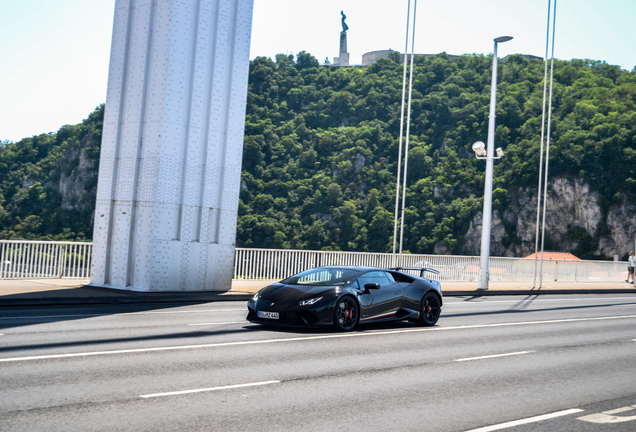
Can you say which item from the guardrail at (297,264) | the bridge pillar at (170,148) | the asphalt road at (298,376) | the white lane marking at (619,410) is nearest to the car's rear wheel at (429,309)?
the asphalt road at (298,376)

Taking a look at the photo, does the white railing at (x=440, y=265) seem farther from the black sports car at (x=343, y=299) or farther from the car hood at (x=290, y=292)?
the car hood at (x=290, y=292)

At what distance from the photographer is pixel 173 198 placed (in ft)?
60.7

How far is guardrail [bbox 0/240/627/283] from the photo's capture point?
1912 cm

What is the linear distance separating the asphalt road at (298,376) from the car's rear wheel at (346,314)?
31cm

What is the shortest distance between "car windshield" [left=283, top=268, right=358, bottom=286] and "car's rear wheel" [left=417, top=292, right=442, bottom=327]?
2045 millimetres

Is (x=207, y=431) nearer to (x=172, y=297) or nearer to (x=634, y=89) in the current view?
(x=172, y=297)

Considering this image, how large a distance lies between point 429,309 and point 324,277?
9.08 ft

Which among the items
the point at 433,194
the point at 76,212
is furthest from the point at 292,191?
the point at 76,212

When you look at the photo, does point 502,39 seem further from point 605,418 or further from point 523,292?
point 605,418

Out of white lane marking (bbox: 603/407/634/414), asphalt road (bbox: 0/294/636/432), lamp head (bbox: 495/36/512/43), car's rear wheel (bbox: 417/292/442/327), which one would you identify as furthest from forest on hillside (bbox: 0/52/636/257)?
white lane marking (bbox: 603/407/634/414)

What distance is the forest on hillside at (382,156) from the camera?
98688 millimetres

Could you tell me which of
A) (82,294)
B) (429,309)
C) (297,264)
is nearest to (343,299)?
(429,309)

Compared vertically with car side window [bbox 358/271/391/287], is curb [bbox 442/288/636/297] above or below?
below

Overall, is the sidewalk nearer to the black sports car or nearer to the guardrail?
the guardrail
